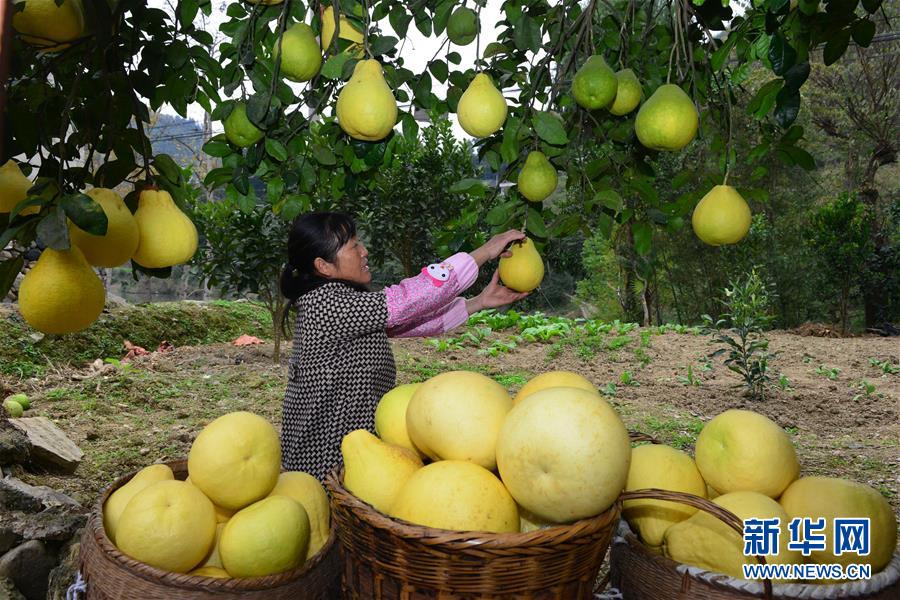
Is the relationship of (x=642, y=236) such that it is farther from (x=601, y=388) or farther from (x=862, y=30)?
(x=601, y=388)

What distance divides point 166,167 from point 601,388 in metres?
4.87

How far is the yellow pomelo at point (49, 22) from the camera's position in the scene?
99cm

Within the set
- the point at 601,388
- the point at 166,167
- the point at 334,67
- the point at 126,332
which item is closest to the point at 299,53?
the point at 334,67

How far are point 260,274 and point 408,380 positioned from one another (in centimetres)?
189

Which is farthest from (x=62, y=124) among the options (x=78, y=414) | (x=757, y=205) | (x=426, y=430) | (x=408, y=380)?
(x=757, y=205)

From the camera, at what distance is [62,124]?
1.08 metres

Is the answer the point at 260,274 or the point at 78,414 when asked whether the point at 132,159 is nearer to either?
the point at 78,414

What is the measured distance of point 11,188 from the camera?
1.04 metres

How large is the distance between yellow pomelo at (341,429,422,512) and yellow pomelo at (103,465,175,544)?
40cm

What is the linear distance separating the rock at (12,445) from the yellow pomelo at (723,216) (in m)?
2.59

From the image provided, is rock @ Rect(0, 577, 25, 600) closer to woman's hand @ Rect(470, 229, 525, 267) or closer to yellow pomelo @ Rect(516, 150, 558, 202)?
woman's hand @ Rect(470, 229, 525, 267)

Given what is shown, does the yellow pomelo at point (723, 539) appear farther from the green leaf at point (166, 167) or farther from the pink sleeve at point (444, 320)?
the pink sleeve at point (444, 320)

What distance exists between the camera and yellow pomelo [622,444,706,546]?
1.12 meters

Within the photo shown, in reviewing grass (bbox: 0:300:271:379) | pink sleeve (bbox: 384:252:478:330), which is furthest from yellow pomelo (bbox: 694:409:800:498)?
grass (bbox: 0:300:271:379)
